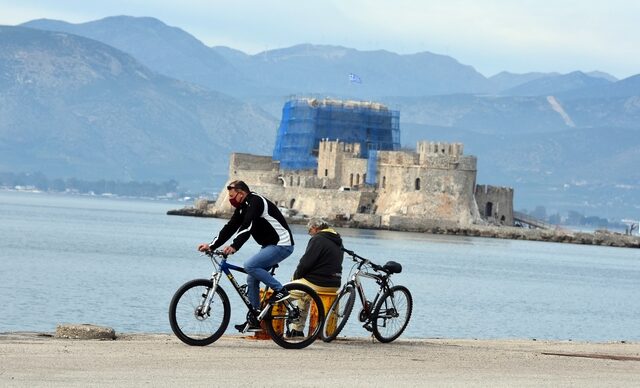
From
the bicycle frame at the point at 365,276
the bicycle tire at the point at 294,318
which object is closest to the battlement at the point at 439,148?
the bicycle frame at the point at 365,276

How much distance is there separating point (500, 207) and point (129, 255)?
39.0 m

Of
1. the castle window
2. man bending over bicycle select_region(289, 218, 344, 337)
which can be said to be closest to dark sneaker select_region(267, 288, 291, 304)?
man bending over bicycle select_region(289, 218, 344, 337)

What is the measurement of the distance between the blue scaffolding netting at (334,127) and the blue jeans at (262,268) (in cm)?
7048

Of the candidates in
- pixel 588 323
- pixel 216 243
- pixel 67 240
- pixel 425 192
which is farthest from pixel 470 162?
pixel 216 243

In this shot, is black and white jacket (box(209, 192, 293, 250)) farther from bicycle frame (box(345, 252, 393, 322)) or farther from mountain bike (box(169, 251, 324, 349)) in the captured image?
bicycle frame (box(345, 252, 393, 322))

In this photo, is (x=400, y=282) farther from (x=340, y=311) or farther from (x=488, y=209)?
(x=488, y=209)

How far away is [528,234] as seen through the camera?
79.5 metres

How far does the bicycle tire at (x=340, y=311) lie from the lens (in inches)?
509

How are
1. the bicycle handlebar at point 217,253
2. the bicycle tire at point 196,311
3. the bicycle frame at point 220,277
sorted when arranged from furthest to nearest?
the bicycle handlebar at point 217,253
the bicycle frame at point 220,277
the bicycle tire at point 196,311

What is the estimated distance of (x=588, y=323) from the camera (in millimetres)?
26875

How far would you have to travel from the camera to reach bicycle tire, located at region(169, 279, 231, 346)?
468 inches

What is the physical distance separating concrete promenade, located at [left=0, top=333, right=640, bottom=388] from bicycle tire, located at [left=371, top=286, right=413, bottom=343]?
17 centimetres

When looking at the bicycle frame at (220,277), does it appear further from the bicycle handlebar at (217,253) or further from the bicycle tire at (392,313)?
the bicycle tire at (392,313)

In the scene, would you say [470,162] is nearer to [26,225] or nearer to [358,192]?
[358,192]
